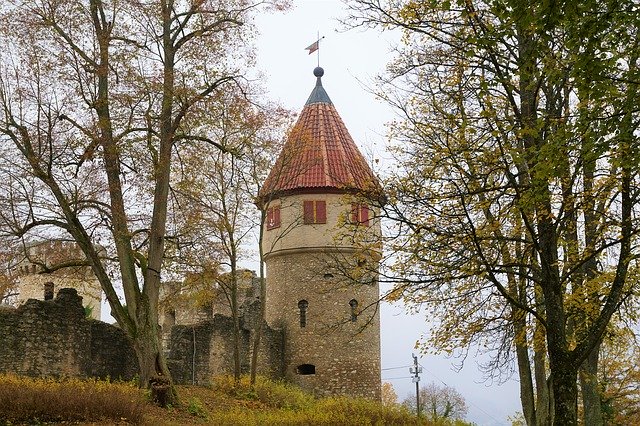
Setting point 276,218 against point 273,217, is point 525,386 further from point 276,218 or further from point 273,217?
point 273,217

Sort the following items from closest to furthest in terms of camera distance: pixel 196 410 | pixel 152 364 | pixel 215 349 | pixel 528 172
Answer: pixel 528 172 → pixel 152 364 → pixel 196 410 → pixel 215 349

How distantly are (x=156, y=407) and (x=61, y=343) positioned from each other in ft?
19.3

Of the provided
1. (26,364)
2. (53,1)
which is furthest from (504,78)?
(26,364)

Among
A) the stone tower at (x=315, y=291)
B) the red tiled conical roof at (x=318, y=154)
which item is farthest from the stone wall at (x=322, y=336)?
the red tiled conical roof at (x=318, y=154)

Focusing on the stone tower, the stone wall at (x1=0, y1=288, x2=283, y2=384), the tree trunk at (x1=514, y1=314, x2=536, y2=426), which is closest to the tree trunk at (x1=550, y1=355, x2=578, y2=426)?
the tree trunk at (x1=514, y1=314, x2=536, y2=426)

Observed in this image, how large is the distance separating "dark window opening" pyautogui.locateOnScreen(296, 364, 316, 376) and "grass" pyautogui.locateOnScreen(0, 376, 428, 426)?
590cm

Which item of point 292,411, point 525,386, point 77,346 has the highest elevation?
point 77,346

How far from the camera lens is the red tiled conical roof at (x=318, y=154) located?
2906cm

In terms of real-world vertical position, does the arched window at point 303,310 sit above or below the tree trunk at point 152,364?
above

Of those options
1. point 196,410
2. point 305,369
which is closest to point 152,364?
point 196,410

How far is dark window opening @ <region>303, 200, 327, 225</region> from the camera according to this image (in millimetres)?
30875

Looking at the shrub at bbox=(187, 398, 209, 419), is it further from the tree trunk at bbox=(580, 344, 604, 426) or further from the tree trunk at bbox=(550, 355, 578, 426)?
the tree trunk at bbox=(550, 355, 578, 426)

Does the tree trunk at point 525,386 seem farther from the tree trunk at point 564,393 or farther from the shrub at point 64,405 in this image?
the shrub at point 64,405

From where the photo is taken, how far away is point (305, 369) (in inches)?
1215
